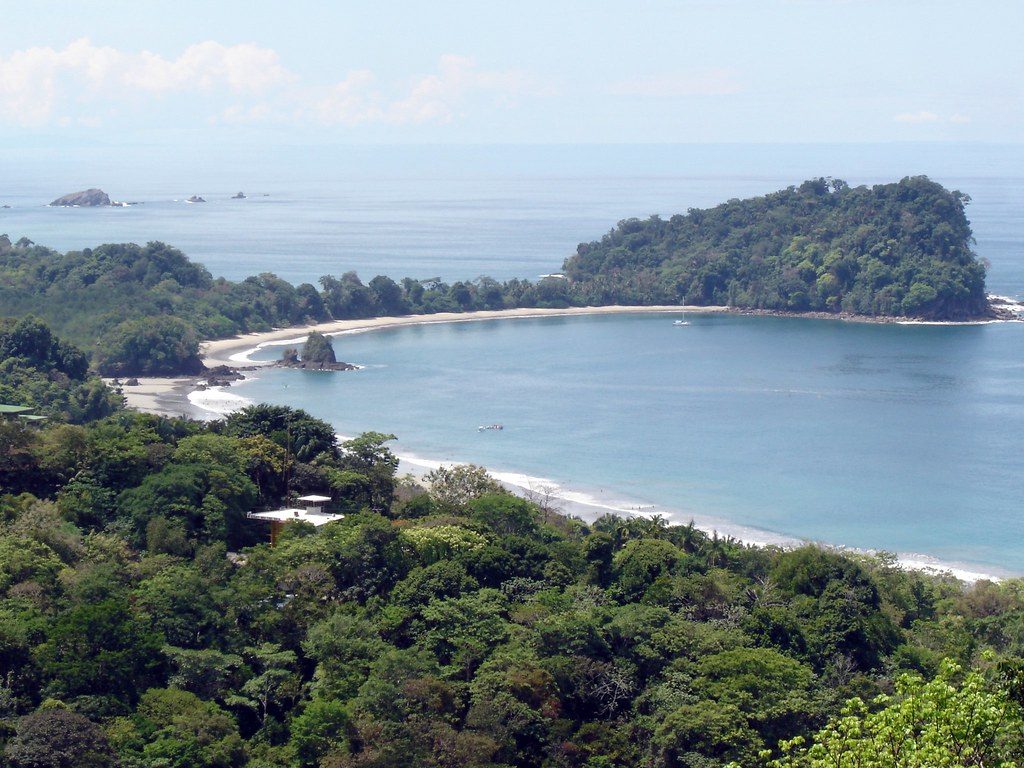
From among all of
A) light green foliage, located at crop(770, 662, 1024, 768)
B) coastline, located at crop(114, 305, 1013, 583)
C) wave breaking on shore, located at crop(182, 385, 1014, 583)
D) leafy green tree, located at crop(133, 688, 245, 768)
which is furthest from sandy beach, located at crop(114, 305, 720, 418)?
light green foliage, located at crop(770, 662, 1024, 768)

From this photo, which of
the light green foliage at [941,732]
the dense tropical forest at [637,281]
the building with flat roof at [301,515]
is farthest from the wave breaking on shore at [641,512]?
the dense tropical forest at [637,281]

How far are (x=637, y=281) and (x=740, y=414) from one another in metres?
29.8

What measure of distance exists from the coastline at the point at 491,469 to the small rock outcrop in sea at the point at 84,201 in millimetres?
71727

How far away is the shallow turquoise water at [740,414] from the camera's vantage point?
32.7m

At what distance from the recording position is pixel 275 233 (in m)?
104

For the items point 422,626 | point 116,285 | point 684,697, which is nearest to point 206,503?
point 422,626

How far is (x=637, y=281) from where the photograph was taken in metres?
72.6

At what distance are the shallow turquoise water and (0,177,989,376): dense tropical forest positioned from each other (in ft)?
12.3

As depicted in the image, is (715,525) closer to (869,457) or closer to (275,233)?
(869,457)

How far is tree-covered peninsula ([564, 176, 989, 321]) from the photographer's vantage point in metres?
65.3

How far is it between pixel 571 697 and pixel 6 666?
7486 millimetres

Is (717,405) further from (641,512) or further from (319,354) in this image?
(319,354)

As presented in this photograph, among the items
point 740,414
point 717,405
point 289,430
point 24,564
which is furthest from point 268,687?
point 717,405

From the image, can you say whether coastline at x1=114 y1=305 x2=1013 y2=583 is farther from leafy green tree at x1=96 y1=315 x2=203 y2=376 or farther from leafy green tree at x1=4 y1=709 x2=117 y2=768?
leafy green tree at x1=4 y1=709 x2=117 y2=768
